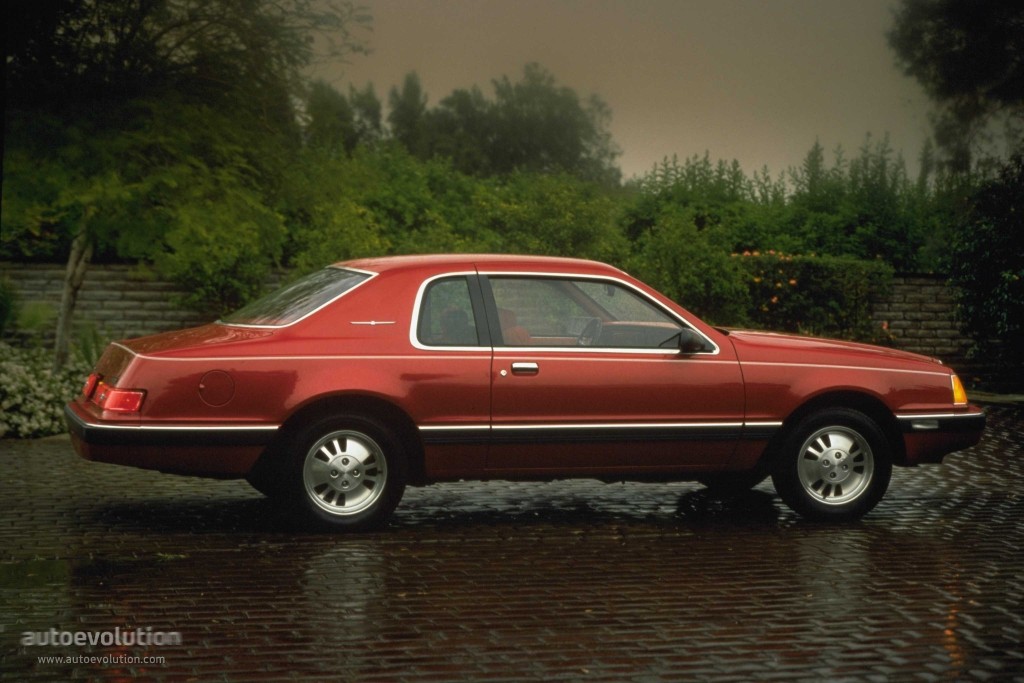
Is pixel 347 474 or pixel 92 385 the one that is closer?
pixel 347 474

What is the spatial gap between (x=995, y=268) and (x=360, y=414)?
1466 centimetres

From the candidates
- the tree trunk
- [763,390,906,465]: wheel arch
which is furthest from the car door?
the tree trunk

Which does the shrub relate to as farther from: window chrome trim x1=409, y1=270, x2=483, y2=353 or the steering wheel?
window chrome trim x1=409, y1=270, x2=483, y2=353

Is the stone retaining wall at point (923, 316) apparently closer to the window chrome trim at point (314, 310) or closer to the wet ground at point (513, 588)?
the wet ground at point (513, 588)

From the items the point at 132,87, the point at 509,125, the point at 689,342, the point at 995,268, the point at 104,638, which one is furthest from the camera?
the point at 509,125

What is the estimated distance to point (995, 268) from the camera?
21359 mm

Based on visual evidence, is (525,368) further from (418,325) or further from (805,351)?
(805,351)

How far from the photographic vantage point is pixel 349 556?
27.0 ft

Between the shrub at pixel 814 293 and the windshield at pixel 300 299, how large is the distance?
43.9ft

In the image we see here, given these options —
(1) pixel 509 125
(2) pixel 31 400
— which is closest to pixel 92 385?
(2) pixel 31 400

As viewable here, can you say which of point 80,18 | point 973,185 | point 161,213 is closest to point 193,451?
point 161,213

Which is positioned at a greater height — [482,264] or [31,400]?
[482,264]

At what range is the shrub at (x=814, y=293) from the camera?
22.6 meters

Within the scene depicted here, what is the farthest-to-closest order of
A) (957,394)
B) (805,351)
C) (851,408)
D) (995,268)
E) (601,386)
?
1. (995,268)
2. (957,394)
3. (851,408)
4. (805,351)
5. (601,386)
